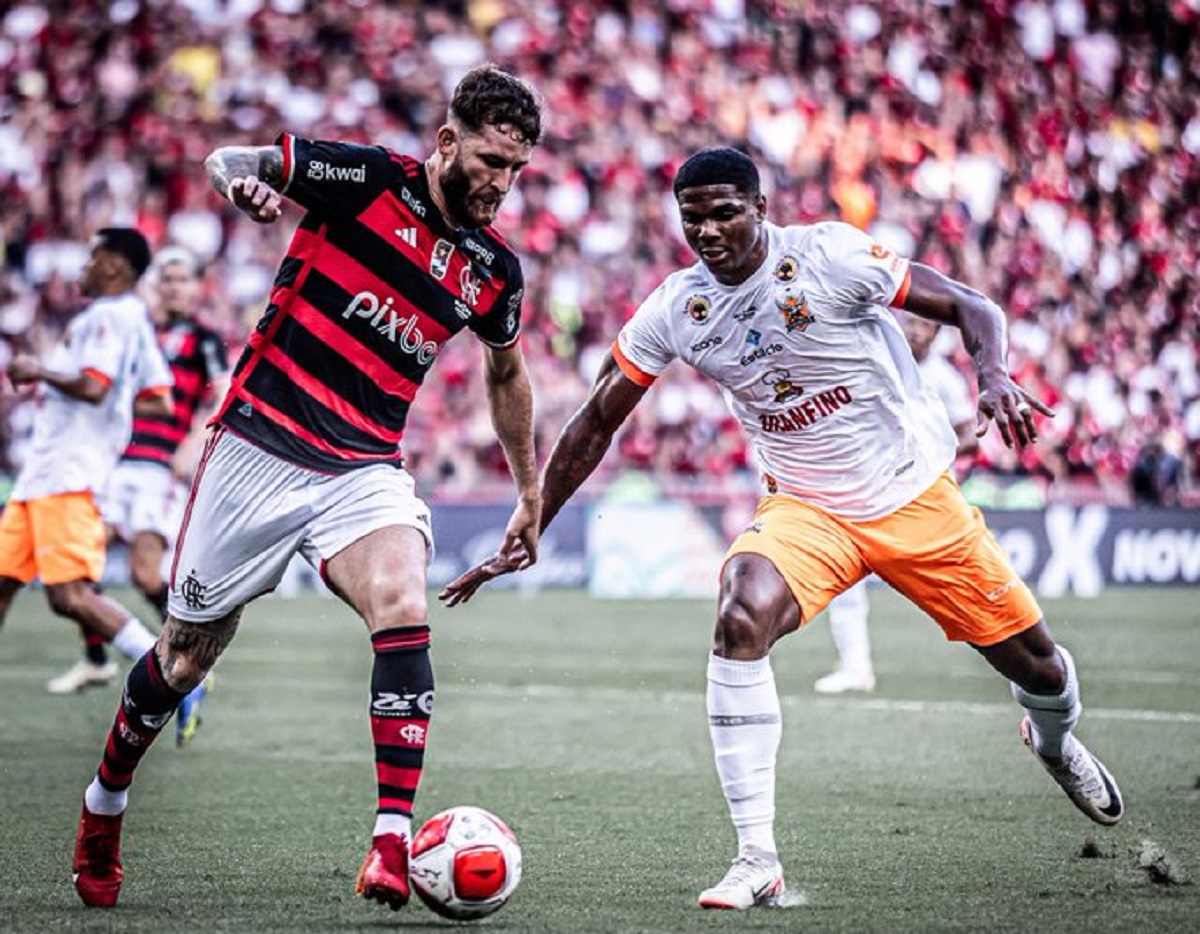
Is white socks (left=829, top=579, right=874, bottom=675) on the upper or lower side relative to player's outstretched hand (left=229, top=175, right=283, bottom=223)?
lower

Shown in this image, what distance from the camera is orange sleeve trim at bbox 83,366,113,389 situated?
9688 mm

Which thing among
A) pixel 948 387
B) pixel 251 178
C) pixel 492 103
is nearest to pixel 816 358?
pixel 492 103

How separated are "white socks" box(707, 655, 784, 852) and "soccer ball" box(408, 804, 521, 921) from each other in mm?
818

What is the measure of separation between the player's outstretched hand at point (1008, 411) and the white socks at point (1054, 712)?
1147mm

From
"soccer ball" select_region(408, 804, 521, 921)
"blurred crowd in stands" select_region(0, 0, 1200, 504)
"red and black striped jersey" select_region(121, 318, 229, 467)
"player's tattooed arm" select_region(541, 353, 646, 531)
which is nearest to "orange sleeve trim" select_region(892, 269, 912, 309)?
"player's tattooed arm" select_region(541, 353, 646, 531)

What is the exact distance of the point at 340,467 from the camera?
5.52 meters

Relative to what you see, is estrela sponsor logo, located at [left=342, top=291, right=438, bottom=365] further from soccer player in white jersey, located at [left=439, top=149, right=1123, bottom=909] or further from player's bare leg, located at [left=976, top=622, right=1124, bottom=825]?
player's bare leg, located at [left=976, top=622, right=1124, bottom=825]

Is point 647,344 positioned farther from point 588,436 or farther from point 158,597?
point 158,597

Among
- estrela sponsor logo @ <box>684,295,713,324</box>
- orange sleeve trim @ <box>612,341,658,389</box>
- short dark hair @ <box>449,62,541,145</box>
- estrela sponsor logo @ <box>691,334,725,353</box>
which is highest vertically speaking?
short dark hair @ <box>449,62,541,145</box>

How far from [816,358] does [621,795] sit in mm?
2431

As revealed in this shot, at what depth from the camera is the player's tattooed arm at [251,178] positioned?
5090mm

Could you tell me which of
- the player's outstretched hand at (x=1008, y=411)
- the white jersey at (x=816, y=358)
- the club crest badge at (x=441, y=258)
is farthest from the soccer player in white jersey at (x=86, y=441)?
the player's outstretched hand at (x=1008, y=411)

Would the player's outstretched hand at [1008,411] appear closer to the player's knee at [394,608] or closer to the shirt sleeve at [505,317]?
the shirt sleeve at [505,317]

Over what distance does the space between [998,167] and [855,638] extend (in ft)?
51.4
